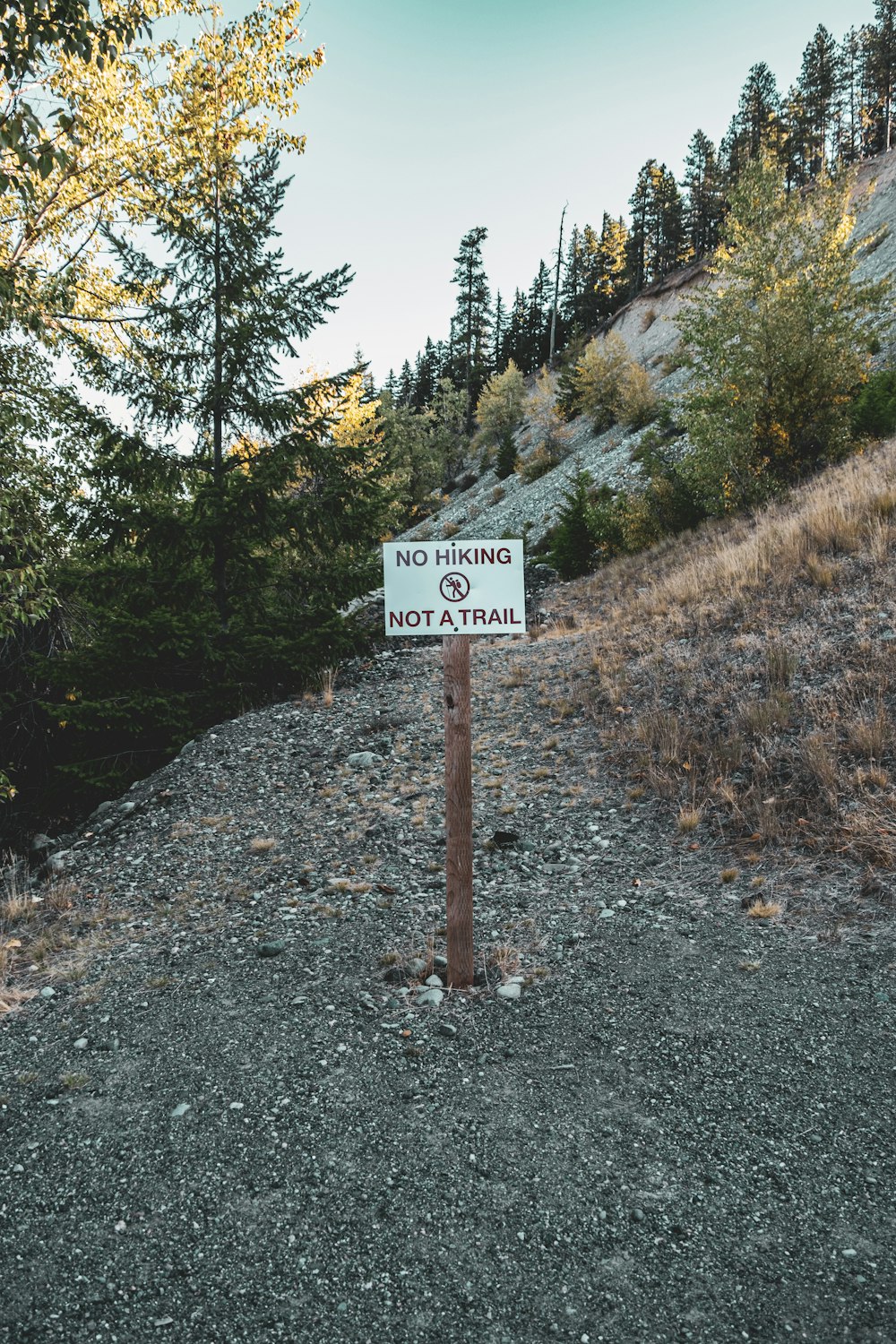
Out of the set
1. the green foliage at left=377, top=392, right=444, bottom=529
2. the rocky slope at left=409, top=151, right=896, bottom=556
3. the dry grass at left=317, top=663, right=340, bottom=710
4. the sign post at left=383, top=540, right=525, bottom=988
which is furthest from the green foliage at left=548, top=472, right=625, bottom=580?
the green foliage at left=377, top=392, right=444, bottom=529

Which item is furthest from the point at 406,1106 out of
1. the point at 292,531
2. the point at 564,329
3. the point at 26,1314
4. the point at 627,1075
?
the point at 564,329

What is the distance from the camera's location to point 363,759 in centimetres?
838

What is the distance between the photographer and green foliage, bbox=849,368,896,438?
13.6 meters

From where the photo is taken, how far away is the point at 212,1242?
254 centimetres

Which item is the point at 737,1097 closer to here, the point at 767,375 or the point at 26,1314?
the point at 26,1314

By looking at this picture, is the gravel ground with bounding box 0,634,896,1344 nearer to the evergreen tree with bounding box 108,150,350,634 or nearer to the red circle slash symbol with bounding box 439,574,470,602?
the red circle slash symbol with bounding box 439,574,470,602

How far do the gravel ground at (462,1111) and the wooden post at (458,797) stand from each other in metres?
0.45

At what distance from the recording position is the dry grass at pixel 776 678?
546 cm

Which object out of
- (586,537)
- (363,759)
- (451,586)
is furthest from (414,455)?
(451,586)

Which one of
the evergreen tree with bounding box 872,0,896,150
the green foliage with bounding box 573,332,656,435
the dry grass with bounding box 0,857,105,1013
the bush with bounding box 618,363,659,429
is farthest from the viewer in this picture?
the evergreen tree with bounding box 872,0,896,150

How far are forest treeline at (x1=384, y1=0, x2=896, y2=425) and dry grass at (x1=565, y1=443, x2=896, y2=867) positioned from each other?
45.9 m

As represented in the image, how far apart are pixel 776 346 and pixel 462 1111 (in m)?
14.8

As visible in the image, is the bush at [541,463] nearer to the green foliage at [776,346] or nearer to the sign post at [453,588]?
the green foliage at [776,346]

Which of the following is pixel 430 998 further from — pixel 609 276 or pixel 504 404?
pixel 609 276
